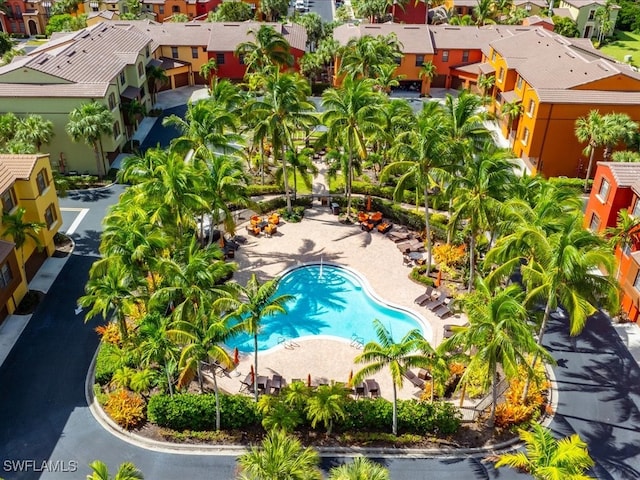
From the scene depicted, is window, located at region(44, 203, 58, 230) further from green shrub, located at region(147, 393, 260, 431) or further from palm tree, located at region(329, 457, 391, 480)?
palm tree, located at region(329, 457, 391, 480)

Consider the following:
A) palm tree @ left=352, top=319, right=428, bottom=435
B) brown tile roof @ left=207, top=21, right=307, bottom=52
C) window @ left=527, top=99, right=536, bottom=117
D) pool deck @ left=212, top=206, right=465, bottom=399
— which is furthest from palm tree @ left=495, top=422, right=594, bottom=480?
brown tile roof @ left=207, top=21, right=307, bottom=52

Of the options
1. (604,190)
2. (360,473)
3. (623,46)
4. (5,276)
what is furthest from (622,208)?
(623,46)

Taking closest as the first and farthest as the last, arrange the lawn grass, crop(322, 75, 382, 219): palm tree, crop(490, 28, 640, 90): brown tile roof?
crop(322, 75, 382, 219): palm tree → crop(490, 28, 640, 90): brown tile roof → the lawn grass

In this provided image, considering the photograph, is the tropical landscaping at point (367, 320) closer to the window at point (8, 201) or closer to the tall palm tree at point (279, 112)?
the tall palm tree at point (279, 112)

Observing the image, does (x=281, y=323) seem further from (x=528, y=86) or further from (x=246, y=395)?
(x=528, y=86)

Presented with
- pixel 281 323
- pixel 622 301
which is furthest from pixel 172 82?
pixel 622 301

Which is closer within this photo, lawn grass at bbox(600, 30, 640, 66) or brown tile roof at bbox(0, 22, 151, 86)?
brown tile roof at bbox(0, 22, 151, 86)

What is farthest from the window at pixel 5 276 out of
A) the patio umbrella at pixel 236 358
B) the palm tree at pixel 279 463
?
the palm tree at pixel 279 463
